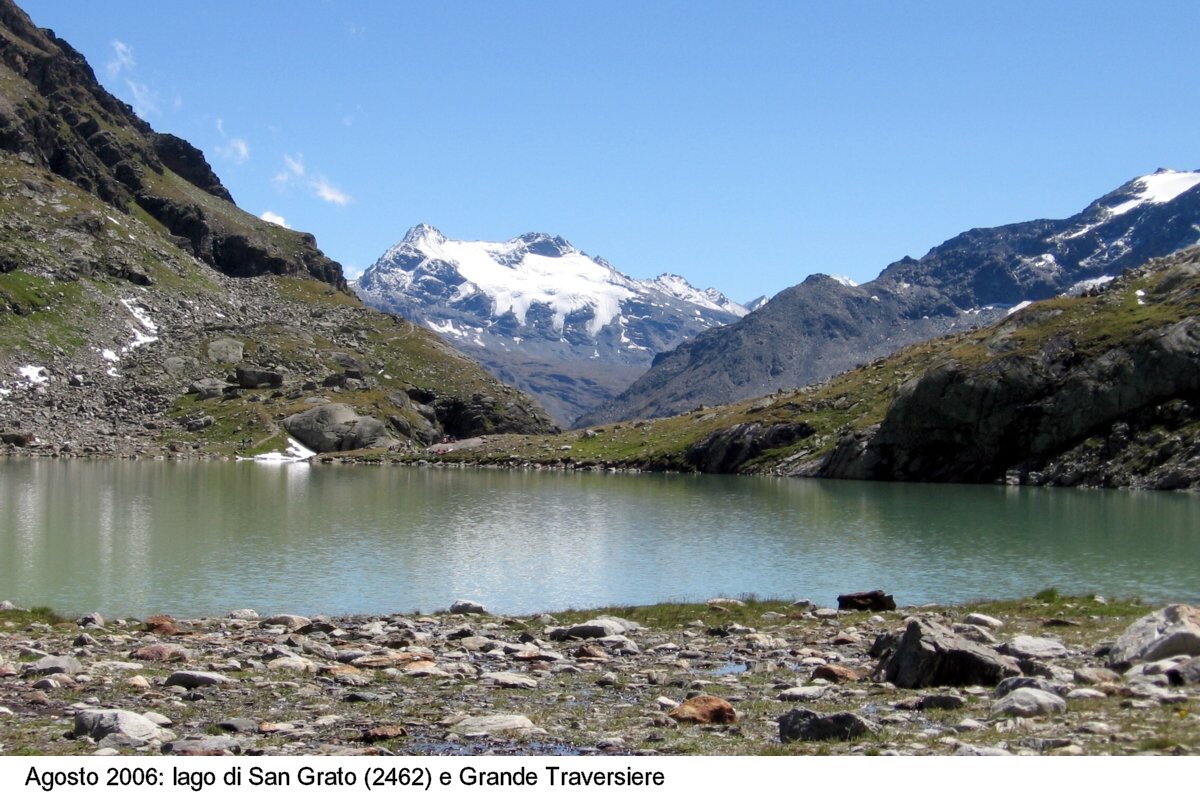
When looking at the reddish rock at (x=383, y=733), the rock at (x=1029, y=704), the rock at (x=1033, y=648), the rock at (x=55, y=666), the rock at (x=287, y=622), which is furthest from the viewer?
the rock at (x=287, y=622)

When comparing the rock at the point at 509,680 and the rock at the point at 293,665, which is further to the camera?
the rock at the point at 293,665

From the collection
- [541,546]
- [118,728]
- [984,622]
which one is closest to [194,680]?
[118,728]

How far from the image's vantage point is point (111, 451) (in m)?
164

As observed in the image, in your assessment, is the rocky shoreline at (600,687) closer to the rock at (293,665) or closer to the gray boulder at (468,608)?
the rock at (293,665)

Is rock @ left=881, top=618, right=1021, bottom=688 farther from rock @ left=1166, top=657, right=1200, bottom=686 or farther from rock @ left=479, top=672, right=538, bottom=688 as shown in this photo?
rock @ left=479, top=672, right=538, bottom=688

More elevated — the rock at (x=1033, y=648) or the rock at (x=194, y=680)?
the rock at (x=1033, y=648)

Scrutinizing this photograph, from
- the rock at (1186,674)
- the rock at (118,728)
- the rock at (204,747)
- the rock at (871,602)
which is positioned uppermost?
the rock at (1186,674)

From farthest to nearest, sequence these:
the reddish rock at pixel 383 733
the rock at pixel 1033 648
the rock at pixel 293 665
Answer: the rock at pixel 1033 648 < the rock at pixel 293 665 < the reddish rock at pixel 383 733

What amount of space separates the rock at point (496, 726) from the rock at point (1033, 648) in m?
11.9

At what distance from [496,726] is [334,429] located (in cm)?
18059

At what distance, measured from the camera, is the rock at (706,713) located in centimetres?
1756

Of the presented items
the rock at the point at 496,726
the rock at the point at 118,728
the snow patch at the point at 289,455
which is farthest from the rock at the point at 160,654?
→ the snow patch at the point at 289,455

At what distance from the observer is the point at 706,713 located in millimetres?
17672

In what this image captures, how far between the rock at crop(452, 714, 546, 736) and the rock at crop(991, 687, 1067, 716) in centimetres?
760
